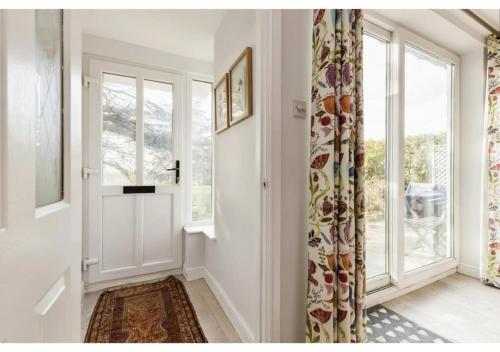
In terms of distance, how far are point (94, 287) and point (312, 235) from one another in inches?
84.3

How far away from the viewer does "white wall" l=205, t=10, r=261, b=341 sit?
1.30m

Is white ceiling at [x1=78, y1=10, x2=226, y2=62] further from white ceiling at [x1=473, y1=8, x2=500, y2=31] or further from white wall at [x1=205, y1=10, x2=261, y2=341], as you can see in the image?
white ceiling at [x1=473, y1=8, x2=500, y2=31]

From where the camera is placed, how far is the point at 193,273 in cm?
230

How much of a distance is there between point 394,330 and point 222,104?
208 centimetres

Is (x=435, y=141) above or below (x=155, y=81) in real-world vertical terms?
below

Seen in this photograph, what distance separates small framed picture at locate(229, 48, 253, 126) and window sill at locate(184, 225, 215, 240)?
1.16 m

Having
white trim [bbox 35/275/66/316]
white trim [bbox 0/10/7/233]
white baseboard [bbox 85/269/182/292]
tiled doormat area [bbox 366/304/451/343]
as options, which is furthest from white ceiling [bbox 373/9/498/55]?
white baseboard [bbox 85/269/182/292]

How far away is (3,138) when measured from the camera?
1.32ft

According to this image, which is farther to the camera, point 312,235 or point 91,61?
point 91,61

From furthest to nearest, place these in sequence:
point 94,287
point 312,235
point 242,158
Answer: point 94,287 → point 242,158 → point 312,235

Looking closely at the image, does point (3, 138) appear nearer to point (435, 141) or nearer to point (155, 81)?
point (155, 81)

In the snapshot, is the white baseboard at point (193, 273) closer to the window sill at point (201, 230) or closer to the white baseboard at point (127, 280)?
the white baseboard at point (127, 280)

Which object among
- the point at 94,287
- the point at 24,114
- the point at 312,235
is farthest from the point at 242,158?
the point at 94,287

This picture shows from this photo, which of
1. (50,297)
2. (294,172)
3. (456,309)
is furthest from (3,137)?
(456,309)
